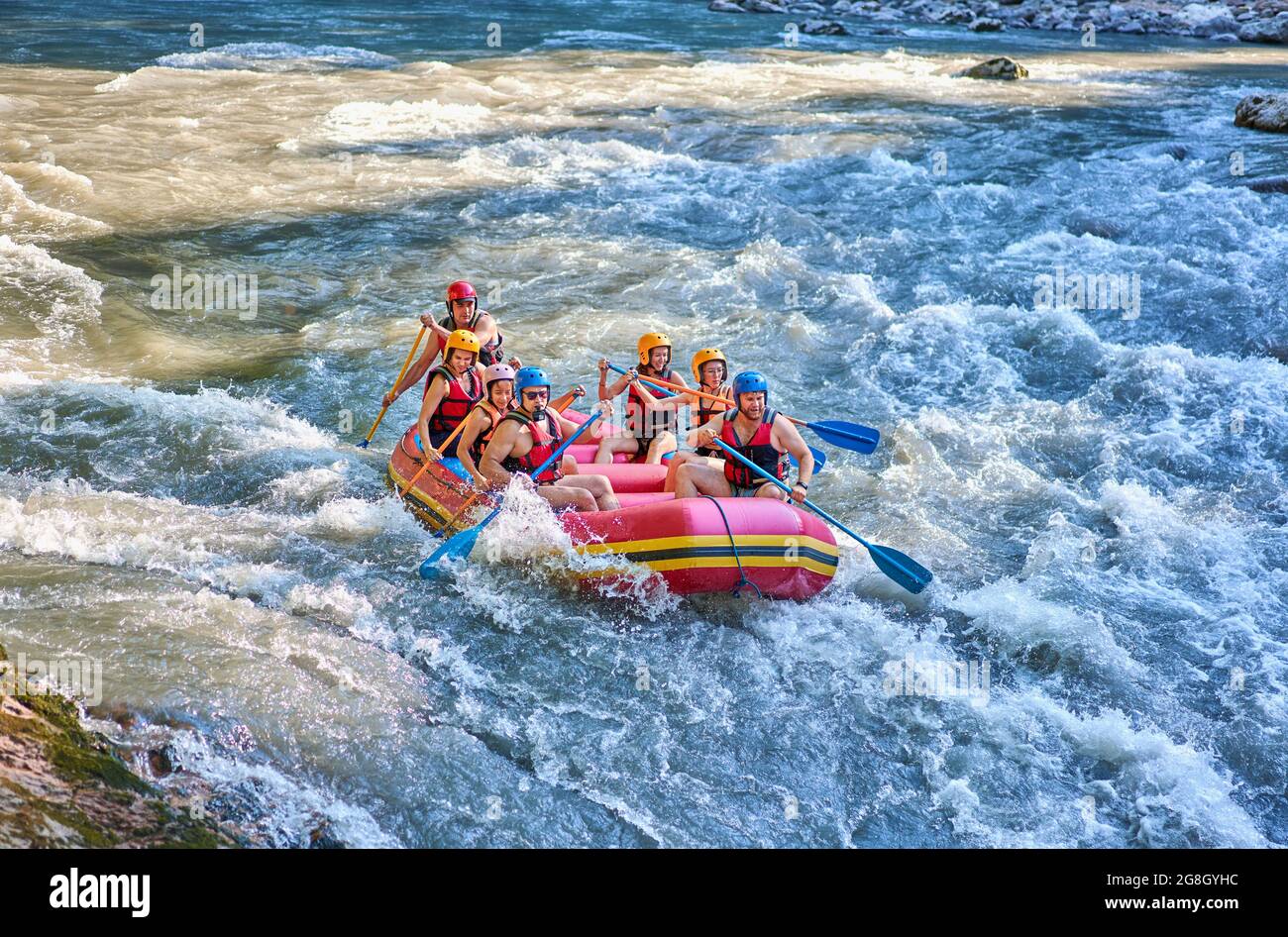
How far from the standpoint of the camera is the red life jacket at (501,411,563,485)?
6.79 meters

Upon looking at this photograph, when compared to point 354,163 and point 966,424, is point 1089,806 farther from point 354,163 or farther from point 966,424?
point 354,163

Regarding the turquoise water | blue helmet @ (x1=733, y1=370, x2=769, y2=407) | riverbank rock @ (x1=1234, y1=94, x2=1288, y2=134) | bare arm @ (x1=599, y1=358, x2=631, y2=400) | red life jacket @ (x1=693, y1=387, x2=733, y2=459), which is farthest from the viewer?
riverbank rock @ (x1=1234, y1=94, x2=1288, y2=134)

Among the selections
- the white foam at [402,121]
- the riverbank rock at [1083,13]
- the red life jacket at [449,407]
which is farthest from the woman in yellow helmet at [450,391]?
the riverbank rock at [1083,13]

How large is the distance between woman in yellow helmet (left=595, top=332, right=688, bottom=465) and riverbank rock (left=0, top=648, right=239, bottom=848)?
12.7 ft

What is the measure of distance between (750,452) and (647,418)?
1180 millimetres

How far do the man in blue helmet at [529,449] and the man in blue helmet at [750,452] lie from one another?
A: 0.51 meters

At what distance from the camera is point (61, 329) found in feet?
32.9

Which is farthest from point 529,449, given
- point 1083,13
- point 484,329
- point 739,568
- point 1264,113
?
point 1083,13

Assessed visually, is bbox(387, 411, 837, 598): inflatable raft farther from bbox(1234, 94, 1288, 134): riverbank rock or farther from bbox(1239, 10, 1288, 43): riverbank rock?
bbox(1239, 10, 1288, 43): riverbank rock

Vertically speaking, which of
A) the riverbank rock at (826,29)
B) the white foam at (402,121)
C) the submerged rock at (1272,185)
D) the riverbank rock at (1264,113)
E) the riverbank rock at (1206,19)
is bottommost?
the submerged rock at (1272,185)

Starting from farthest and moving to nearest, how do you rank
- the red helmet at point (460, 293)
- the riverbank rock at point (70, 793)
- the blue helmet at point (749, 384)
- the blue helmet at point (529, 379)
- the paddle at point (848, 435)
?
the red helmet at point (460, 293), the paddle at point (848, 435), the blue helmet at point (529, 379), the blue helmet at point (749, 384), the riverbank rock at point (70, 793)

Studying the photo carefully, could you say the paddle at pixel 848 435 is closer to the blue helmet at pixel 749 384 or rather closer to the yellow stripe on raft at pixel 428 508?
the blue helmet at pixel 749 384

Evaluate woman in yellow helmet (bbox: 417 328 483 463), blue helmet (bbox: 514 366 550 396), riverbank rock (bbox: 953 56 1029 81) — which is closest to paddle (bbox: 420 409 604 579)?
blue helmet (bbox: 514 366 550 396)

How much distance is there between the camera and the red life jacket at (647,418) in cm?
775
